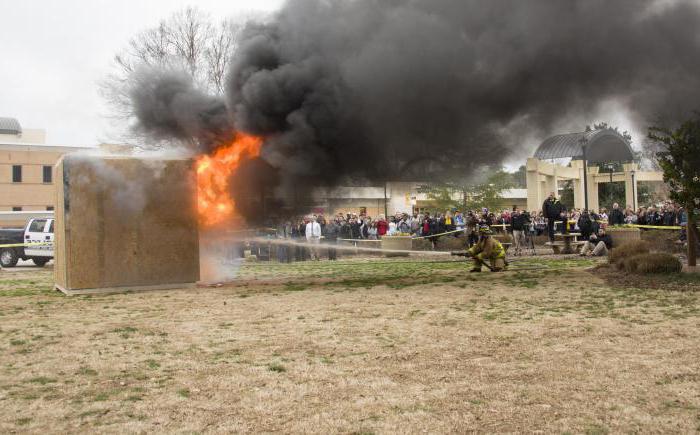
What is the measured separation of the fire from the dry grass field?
3.22 meters

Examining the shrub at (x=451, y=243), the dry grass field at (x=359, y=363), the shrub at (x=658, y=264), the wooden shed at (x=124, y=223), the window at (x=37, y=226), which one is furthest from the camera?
the shrub at (x=451, y=243)

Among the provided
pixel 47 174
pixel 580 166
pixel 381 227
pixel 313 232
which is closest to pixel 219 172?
pixel 313 232

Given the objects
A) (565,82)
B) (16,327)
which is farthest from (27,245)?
(565,82)

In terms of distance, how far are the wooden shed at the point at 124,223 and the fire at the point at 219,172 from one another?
32.1 inches

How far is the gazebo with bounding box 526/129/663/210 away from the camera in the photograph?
35.7 metres

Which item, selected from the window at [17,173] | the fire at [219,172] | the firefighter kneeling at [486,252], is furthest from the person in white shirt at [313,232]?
the window at [17,173]

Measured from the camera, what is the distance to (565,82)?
562 inches

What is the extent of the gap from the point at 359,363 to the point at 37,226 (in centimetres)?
2293

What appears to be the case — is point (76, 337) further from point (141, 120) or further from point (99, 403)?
point (141, 120)

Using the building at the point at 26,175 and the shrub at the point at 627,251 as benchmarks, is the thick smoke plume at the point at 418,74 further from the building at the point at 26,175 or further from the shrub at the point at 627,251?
the building at the point at 26,175

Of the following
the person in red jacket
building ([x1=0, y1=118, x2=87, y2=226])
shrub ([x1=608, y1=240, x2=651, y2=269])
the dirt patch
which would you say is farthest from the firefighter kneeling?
building ([x1=0, y1=118, x2=87, y2=226])

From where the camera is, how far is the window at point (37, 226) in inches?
1001

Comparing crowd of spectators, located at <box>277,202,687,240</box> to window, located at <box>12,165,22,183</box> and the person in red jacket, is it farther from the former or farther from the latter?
window, located at <box>12,165,22,183</box>

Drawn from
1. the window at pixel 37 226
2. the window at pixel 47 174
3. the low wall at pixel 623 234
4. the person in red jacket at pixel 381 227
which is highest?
the window at pixel 47 174
